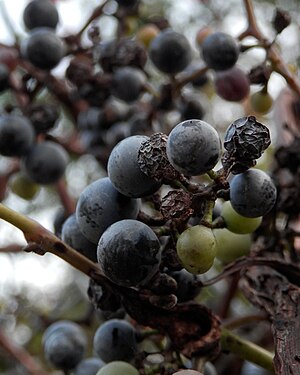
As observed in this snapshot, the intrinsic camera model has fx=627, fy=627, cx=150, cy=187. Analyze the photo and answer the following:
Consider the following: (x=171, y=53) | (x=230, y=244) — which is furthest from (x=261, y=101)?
(x=230, y=244)

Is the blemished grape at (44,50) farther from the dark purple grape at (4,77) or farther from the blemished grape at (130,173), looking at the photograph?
the blemished grape at (130,173)

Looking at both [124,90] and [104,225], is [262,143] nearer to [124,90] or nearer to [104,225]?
[104,225]

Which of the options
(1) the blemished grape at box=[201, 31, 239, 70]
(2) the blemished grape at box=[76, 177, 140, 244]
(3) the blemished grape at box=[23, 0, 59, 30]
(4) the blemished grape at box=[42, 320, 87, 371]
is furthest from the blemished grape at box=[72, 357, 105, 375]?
(3) the blemished grape at box=[23, 0, 59, 30]

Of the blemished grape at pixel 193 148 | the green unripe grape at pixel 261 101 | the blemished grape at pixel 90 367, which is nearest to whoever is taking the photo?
the blemished grape at pixel 193 148

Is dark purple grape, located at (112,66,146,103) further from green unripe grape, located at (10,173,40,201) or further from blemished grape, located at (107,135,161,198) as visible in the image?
blemished grape, located at (107,135,161,198)

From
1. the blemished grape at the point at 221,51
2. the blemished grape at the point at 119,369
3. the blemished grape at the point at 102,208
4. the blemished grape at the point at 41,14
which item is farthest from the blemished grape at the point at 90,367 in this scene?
the blemished grape at the point at 41,14

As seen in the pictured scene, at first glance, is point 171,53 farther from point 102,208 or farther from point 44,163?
point 102,208
